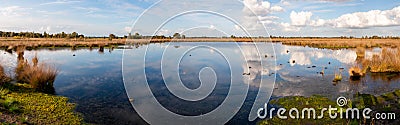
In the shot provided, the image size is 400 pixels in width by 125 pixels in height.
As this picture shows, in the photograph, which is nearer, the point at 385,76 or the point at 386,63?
the point at 385,76

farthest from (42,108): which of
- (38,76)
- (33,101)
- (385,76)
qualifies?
(385,76)

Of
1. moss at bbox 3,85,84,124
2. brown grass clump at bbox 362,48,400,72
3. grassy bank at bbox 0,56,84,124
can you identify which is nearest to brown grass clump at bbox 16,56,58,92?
grassy bank at bbox 0,56,84,124

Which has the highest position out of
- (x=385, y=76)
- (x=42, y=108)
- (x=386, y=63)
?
(x=386, y=63)

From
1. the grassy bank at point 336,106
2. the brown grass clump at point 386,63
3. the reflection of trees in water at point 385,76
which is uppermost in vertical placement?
the brown grass clump at point 386,63

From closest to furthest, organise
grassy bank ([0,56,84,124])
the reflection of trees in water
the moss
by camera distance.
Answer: grassy bank ([0,56,84,124])
the moss
the reflection of trees in water

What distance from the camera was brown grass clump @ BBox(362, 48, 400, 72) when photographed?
20016 millimetres

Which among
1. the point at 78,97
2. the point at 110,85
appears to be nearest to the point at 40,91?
the point at 78,97

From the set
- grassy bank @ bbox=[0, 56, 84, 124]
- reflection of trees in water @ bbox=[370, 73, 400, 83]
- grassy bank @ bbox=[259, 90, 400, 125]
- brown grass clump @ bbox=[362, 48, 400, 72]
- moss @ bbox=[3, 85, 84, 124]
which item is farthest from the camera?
brown grass clump @ bbox=[362, 48, 400, 72]

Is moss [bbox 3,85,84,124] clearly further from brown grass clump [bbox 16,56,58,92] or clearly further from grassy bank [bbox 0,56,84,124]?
brown grass clump [bbox 16,56,58,92]

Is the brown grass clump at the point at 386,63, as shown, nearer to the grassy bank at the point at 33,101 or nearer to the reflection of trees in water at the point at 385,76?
the reflection of trees in water at the point at 385,76

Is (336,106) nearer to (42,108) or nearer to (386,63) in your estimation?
(42,108)

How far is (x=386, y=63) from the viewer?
20438 mm

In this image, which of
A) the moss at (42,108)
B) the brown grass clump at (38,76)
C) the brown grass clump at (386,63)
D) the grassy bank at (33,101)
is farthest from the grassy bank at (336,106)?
the brown grass clump at (38,76)

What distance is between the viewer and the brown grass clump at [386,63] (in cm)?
2002
